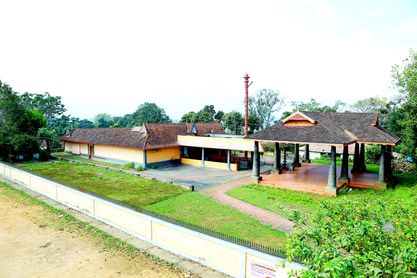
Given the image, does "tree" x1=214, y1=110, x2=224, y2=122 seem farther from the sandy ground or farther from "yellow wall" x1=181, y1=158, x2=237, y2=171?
the sandy ground

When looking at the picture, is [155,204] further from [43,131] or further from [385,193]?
[43,131]

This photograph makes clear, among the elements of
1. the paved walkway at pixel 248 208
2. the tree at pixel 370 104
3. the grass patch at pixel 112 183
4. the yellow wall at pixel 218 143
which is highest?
the tree at pixel 370 104

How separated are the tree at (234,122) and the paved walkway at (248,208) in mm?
31441

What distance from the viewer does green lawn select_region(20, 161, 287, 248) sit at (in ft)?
44.6

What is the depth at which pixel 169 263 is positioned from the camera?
10656mm

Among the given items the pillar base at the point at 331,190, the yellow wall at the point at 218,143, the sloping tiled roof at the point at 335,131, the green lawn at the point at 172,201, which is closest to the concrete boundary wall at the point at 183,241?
the green lawn at the point at 172,201

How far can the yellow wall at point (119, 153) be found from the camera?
30.3m

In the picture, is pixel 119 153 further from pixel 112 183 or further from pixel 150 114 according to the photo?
pixel 150 114

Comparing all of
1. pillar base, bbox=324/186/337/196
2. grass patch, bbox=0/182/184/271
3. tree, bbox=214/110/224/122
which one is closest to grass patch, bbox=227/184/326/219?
pillar base, bbox=324/186/337/196

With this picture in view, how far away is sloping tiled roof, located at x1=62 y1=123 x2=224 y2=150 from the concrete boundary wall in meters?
13.3

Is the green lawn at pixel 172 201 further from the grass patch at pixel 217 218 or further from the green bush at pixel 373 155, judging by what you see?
the green bush at pixel 373 155

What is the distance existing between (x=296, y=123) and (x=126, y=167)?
17321mm

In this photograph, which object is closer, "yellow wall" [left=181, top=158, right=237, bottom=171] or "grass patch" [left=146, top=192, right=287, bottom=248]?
"grass patch" [left=146, top=192, right=287, bottom=248]

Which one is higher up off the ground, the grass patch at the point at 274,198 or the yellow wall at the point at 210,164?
the yellow wall at the point at 210,164
